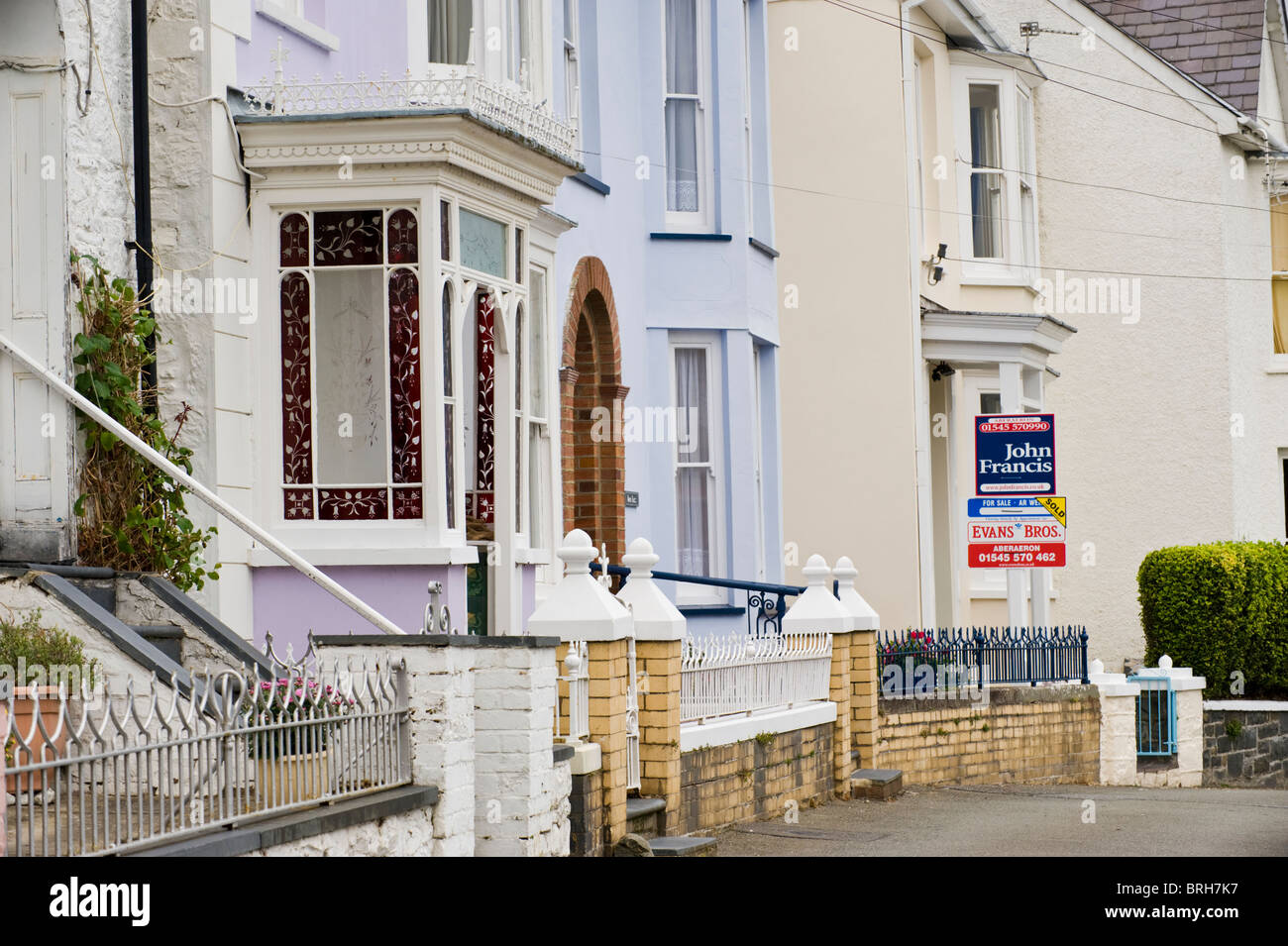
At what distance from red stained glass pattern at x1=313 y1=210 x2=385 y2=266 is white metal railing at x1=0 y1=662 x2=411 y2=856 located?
10.7 ft

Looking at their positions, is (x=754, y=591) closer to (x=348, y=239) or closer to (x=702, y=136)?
(x=702, y=136)

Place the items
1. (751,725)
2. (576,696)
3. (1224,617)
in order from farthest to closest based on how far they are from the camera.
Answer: (1224,617), (751,725), (576,696)

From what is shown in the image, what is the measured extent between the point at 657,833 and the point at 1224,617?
39.0 ft

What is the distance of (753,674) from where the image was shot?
12.6 meters

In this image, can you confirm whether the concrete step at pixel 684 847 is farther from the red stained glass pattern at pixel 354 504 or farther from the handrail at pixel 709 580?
the handrail at pixel 709 580

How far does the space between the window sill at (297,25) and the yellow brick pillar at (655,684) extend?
3573 millimetres

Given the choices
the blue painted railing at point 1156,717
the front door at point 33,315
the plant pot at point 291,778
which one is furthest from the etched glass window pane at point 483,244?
the blue painted railing at point 1156,717

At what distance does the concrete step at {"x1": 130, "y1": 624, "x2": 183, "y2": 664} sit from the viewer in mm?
9266

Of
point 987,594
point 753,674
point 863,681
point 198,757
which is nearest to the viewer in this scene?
point 198,757

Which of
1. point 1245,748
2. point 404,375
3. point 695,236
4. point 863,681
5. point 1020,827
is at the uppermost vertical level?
point 695,236

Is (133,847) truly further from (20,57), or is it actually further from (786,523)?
(786,523)

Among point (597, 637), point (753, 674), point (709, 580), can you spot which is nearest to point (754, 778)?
point (753, 674)

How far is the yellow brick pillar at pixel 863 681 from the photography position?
14695mm

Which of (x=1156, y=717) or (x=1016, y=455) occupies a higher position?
(x=1016, y=455)
